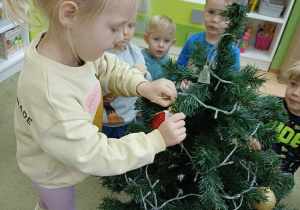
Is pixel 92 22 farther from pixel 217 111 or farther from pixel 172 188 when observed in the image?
pixel 172 188

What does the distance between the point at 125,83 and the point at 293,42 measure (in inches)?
81.9

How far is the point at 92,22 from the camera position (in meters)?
0.57

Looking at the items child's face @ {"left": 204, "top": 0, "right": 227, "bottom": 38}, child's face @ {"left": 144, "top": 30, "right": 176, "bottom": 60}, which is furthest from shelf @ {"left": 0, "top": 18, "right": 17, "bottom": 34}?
child's face @ {"left": 204, "top": 0, "right": 227, "bottom": 38}

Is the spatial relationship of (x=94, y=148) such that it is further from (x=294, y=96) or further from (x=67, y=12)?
(x=294, y=96)

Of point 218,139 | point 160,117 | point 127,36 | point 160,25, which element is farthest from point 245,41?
point 160,117

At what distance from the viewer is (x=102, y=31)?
583 millimetres

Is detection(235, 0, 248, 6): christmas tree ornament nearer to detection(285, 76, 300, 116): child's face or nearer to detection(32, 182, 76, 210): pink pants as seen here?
detection(32, 182, 76, 210): pink pants

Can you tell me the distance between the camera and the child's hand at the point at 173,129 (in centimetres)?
59

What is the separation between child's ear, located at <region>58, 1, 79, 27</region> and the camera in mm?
554

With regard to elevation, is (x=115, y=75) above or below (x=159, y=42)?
above

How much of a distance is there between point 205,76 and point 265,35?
2.29m

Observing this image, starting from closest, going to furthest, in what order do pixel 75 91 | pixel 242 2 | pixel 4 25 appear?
pixel 242 2
pixel 75 91
pixel 4 25

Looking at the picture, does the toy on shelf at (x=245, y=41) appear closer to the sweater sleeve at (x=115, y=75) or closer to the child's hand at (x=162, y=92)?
Result: the sweater sleeve at (x=115, y=75)

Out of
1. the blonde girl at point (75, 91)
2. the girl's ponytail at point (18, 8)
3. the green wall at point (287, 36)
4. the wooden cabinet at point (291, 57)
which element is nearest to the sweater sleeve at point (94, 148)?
the blonde girl at point (75, 91)
